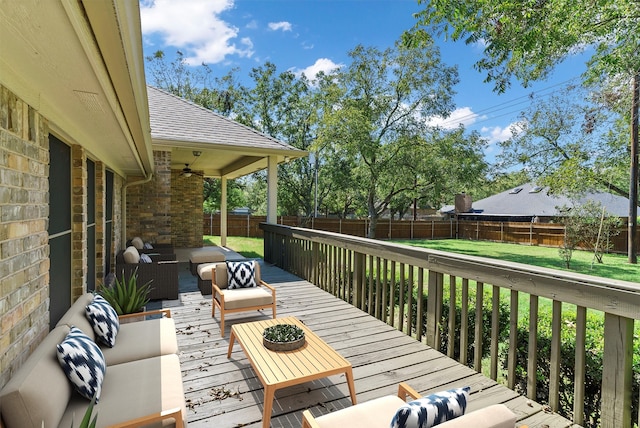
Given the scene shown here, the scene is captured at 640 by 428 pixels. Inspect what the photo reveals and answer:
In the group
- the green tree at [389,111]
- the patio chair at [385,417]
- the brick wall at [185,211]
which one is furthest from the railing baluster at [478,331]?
the green tree at [389,111]

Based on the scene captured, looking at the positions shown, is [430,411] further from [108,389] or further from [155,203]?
[155,203]

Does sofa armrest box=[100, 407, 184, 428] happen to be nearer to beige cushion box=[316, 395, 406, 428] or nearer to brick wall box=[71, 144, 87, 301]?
beige cushion box=[316, 395, 406, 428]

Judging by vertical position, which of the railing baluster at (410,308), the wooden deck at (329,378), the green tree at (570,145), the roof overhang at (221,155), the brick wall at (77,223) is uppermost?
the green tree at (570,145)

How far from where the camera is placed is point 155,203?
7875 mm

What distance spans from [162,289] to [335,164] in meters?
16.2

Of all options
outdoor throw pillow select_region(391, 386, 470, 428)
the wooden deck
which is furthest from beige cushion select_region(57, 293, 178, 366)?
outdoor throw pillow select_region(391, 386, 470, 428)

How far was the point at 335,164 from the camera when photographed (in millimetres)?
20719

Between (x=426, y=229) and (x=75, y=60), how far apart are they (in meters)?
25.4

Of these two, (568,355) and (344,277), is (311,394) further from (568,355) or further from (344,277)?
(344,277)

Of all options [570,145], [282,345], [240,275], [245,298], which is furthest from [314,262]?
[570,145]

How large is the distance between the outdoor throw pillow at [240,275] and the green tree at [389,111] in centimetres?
1297

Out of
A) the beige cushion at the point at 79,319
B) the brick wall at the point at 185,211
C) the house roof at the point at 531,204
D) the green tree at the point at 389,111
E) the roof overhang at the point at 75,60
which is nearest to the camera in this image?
the roof overhang at the point at 75,60

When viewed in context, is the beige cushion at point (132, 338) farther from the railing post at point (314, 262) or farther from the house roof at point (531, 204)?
the house roof at point (531, 204)

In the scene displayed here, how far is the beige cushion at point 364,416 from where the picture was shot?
1.79m
